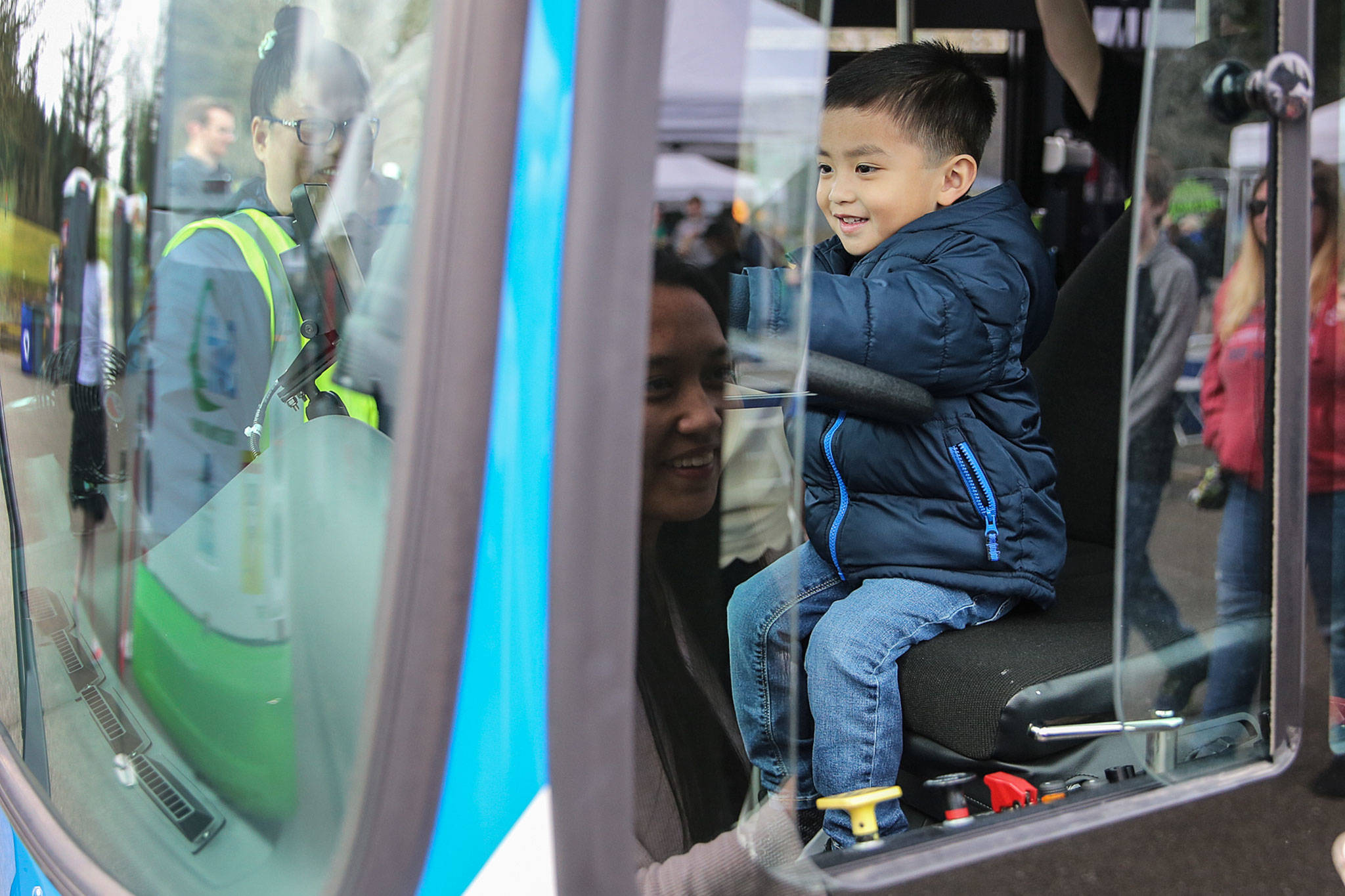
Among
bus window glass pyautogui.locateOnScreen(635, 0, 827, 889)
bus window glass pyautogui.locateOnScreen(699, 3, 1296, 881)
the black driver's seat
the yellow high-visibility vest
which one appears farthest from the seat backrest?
the yellow high-visibility vest

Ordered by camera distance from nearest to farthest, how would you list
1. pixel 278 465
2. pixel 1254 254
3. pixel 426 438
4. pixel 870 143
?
pixel 426 438 → pixel 278 465 → pixel 1254 254 → pixel 870 143

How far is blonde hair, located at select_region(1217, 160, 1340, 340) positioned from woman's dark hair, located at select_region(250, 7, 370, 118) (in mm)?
800

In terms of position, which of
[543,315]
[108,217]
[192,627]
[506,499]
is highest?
[108,217]

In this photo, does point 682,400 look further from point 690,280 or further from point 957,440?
point 957,440

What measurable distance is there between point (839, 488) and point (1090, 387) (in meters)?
0.70

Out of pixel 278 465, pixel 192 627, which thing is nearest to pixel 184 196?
pixel 278 465

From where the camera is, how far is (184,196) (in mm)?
937

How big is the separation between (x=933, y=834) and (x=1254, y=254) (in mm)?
609

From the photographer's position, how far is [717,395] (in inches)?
33.1

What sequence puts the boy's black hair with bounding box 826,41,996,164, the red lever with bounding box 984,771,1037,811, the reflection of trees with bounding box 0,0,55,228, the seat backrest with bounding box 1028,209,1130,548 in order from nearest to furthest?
the reflection of trees with bounding box 0,0,55,228, the red lever with bounding box 984,771,1037,811, the boy's black hair with bounding box 826,41,996,164, the seat backrest with bounding box 1028,209,1130,548

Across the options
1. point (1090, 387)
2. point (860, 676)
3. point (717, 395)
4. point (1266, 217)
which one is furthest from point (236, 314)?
point (1090, 387)

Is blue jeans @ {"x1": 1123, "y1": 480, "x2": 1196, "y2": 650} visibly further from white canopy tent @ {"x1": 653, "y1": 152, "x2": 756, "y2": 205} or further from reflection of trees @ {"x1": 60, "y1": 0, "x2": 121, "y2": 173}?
reflection of trees @ {"x1": 60, "y1": 0, "x2": 121, "y2": 173}

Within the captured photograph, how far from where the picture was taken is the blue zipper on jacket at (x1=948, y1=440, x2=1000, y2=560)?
1.44 meters

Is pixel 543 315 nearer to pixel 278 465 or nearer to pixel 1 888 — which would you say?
pixel 278 465
